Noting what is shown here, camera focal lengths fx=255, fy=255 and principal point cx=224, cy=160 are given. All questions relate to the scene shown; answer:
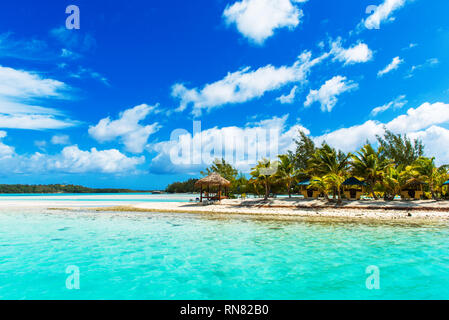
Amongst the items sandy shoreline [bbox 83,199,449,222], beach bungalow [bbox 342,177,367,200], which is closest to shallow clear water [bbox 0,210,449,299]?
sandy shoreline [bbox 83,199,449,222]

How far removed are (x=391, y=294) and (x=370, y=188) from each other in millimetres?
20258

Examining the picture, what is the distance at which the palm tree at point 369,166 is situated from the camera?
66.8 ft

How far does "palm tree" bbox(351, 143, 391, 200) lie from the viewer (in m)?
20.4

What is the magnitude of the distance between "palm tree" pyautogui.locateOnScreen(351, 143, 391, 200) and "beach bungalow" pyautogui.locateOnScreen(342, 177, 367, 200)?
656mm

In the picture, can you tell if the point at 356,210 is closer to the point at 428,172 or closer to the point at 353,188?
the point at 353,188

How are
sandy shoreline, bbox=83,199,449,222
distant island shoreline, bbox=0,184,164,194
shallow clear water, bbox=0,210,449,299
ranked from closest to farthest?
shallow clear water, bbox=0,210,449,299
sandy shoreline, bbox=83,199,449,222
distant island shoreline, bbox=0,184,164,194

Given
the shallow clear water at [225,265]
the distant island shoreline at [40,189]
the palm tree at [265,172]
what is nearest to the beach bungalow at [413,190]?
the palm tree at [265,172]

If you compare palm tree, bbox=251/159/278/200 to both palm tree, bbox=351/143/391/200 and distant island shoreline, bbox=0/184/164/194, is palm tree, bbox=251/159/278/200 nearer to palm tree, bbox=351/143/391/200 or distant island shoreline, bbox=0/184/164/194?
palm tree, bbox=351/143/391/200

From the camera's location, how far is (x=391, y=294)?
14.2 ft

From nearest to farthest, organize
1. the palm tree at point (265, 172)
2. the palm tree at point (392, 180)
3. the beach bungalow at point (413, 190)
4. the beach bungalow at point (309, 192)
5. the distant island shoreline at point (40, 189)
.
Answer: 1. the palm tree at point (392, 180)
2. the beach bungalow at point (413, 190)
3. the palm tree at point (265, 172)
4. the beach bungalow at point (309, 192)
5. the distant island shoreline at point (40, 189)

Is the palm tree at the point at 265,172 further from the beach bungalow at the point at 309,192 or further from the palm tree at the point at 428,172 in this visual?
the palm tree at the point at 428,172

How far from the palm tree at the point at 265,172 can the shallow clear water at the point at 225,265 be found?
12.7 meters

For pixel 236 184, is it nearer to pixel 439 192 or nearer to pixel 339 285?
pixel 439 192
